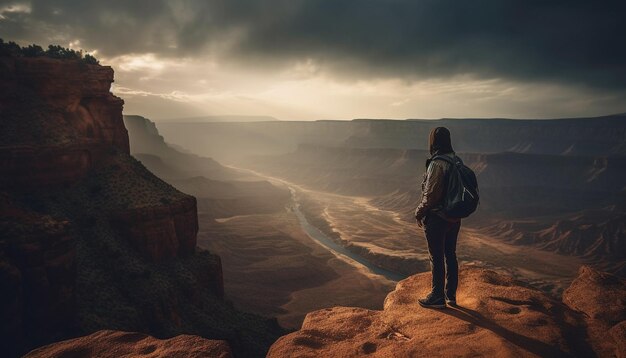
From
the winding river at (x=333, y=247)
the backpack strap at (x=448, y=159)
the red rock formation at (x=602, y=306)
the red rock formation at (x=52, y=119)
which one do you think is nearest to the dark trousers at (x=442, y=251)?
the backpack strap at (x=448, y=159)

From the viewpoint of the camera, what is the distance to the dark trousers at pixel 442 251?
6.68m

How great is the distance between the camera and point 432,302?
674 cm

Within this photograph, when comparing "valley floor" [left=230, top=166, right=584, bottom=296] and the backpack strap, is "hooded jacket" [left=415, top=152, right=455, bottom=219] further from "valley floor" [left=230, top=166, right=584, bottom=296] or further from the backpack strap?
"valley floor" [left=230, top=166, right=584, bottom=296]

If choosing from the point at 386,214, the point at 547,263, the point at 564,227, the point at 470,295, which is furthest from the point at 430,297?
the point at 386,214

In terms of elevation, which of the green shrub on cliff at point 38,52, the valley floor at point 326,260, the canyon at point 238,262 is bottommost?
the valley floor at point 326,260

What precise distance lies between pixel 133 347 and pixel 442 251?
583cm

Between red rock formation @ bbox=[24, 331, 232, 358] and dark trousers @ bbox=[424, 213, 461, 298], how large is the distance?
13.8 feet

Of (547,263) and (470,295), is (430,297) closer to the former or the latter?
(470,295)

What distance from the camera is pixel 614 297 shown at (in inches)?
270

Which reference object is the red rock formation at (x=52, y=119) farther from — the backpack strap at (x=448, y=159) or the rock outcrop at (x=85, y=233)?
the backpack strap at (x=448, y=159)

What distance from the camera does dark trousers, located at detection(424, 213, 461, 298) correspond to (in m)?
6.68

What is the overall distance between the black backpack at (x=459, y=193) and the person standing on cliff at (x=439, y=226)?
0.11 metres

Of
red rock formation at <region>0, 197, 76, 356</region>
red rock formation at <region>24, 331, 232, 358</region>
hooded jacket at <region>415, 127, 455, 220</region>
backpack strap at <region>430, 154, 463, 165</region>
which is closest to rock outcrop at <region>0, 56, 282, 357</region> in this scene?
red rock formation at <region>0, 197, 76, 356</region>

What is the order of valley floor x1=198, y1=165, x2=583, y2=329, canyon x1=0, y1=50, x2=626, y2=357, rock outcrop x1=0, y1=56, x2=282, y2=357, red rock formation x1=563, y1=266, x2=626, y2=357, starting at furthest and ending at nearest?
valley floor x1=198, y1=165, x2=583, y2=329 → rock outcrop x1=0, y1=56, x2=282, y2=357 → canyon x1=0, y1=50, x2=626, y2=357 → red rock formation x1=563, y1=266, x2=626, y2=357
